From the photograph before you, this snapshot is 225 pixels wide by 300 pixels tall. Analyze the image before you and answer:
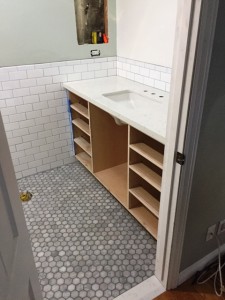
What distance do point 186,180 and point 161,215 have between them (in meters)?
0.30

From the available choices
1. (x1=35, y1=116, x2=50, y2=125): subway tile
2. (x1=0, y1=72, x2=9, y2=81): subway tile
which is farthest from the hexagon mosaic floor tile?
(x1=0, y1=72, x2=9, y2=81): subway tile

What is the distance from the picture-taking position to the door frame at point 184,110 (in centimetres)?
87

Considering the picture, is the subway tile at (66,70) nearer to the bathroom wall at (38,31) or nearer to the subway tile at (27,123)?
the bathroom wall at (38,31)

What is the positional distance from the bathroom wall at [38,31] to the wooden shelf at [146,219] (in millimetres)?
1588

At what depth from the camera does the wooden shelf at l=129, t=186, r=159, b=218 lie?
5.74 feet

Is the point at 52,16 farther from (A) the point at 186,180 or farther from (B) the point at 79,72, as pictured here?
(A) the point at 186,180

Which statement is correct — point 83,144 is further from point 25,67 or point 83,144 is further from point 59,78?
point 25,67

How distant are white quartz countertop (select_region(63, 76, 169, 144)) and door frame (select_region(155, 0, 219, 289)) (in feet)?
1.03

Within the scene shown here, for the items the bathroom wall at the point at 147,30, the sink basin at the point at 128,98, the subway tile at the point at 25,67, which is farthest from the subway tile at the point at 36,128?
the bathroom wall at the point at 147,30

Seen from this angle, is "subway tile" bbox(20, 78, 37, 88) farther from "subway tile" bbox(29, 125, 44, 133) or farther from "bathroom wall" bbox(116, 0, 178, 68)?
"bathroom wall" bbox(116, 0, 178, 68)

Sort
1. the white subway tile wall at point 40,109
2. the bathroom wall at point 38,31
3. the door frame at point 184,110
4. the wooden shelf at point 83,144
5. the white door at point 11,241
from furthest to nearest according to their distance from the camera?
the wooden shelf at point 83,144 < the white subway tile wall at point 40,109 < the bathroom wall at point 38,31 < the door frame at point 184,110 < the white door at point 11,241

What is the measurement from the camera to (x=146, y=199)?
185 cm

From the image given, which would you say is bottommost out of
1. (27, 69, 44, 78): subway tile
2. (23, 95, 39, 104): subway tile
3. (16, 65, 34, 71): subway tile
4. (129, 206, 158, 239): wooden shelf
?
(129, 206, 158, 239): wooden shelf

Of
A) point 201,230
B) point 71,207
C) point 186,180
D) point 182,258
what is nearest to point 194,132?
point 186,180
